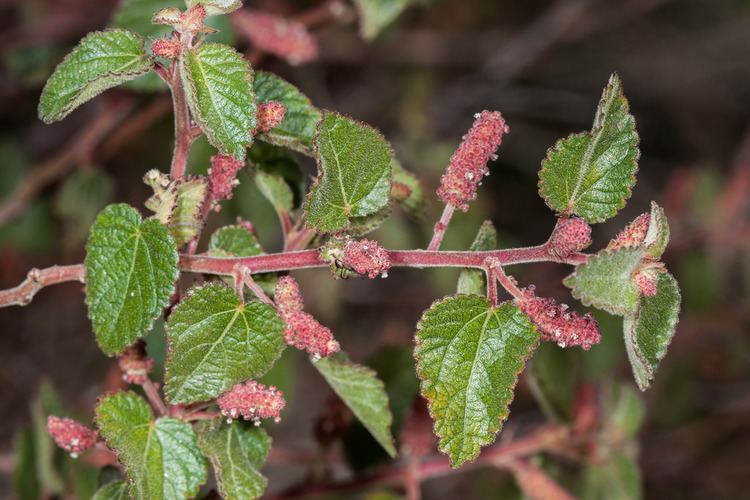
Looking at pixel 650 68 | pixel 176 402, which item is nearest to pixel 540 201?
pixel 650 68

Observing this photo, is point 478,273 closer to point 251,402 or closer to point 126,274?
point 251,402

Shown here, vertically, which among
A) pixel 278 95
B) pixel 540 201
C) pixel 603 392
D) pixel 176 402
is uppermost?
pixel 540 201

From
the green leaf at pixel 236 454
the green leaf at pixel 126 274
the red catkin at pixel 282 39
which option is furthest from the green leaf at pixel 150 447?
the red catkin at pixel 282 39

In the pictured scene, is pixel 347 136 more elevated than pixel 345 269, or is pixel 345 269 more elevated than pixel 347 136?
pixel 347 136

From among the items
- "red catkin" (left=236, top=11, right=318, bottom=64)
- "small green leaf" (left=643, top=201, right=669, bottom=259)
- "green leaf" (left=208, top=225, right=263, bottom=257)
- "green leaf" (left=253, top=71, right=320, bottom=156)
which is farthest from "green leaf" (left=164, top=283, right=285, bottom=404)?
"red catkin" (left=236, top=11, right=318, bottom=64)

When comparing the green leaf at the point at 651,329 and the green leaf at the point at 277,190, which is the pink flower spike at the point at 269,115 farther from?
the green leaf at the point at 651,329

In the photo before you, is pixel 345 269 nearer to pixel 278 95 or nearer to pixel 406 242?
pixel 278 95

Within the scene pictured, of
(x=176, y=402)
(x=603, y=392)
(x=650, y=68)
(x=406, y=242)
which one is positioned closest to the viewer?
(x=176, y=402)
